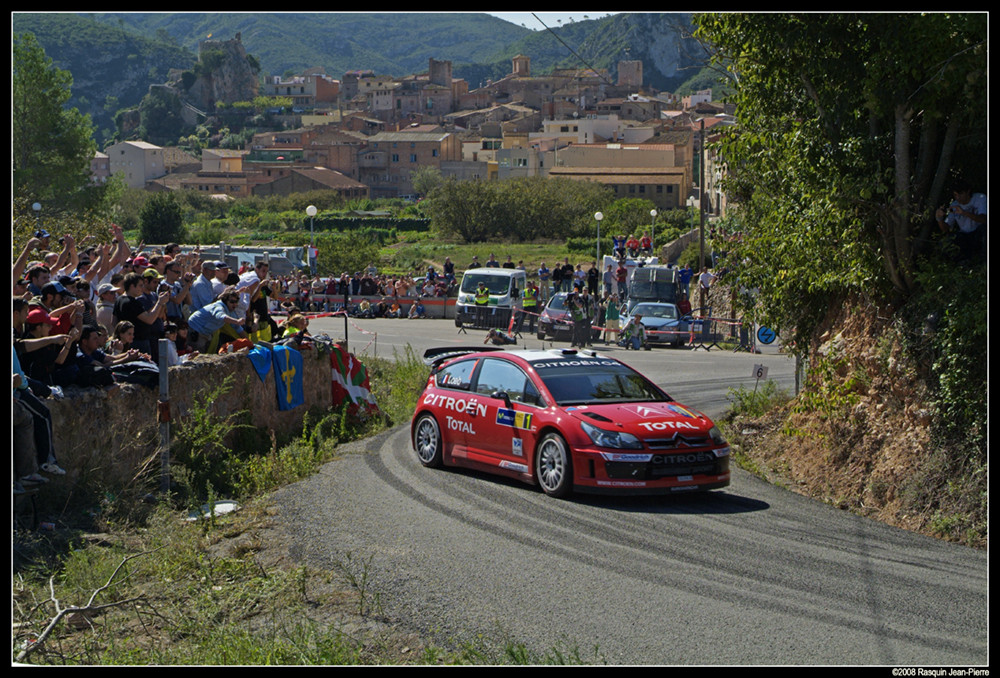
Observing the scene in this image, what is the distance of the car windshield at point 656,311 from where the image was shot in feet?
106

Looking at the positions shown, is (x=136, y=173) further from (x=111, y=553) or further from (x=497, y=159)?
(x=111, y=553)

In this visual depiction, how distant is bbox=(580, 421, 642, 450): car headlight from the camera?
11.4m

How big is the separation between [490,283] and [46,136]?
131ft

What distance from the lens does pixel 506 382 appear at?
42.5ft

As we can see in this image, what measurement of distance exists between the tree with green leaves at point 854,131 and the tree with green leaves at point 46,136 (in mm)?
54319

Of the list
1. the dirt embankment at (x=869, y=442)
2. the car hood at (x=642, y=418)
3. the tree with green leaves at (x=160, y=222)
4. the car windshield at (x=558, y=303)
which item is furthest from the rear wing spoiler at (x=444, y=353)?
the tree with green leaves at (x=160, y=222)

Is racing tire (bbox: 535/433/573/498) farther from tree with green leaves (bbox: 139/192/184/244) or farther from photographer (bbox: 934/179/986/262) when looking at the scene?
tree with green leaves (bbox: 139/192/184/244)

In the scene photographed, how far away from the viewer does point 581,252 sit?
85.1 metres

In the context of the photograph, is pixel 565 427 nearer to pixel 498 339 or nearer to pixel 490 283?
pixel 498 339

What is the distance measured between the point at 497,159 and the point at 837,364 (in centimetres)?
13688

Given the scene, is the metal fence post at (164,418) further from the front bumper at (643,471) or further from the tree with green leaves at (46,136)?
the tree with green leaves at (46,136)

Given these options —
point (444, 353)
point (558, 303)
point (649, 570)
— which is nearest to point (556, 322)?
point (558, 303)

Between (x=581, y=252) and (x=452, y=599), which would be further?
(x=581, y=252)

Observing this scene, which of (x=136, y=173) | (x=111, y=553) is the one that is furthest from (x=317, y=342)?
(x=136, y=173)
